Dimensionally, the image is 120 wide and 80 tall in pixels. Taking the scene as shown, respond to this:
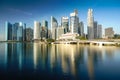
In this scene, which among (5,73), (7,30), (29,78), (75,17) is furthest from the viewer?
(7,30)

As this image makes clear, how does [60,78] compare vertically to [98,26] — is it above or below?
below

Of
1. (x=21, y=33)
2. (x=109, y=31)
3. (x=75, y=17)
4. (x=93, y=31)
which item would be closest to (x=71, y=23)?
(x=75, y=17)

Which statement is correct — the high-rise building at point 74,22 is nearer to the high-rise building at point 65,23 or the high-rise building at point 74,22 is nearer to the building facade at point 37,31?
the high-rise building at point 65,23

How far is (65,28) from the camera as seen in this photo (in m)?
182

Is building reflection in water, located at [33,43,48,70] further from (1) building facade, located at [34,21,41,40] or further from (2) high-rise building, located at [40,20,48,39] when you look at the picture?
(1) building facade, located at [34,21,41,40]

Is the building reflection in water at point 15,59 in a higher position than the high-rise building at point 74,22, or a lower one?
lower

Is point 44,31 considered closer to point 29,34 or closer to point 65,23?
point 29,34

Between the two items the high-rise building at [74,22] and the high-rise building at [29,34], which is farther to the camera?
the high-rise building at [29,34]

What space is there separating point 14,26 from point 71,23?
5934 cm

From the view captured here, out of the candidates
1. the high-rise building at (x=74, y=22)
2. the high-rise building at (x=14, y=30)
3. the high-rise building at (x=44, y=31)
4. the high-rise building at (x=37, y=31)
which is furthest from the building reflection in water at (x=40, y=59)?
the high-rise building at (x=14, y=30)

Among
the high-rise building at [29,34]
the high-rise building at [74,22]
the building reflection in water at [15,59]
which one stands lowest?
the building reflection in water at [15,59]

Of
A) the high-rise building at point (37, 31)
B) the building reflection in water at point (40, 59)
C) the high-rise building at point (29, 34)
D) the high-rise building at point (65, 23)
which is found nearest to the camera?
the building reflection in water at point (40, 59)

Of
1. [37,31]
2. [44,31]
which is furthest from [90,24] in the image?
[37,31]

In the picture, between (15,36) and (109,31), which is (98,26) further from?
(15,36)
